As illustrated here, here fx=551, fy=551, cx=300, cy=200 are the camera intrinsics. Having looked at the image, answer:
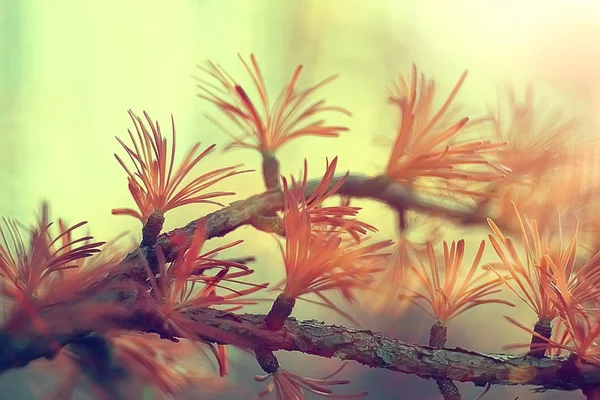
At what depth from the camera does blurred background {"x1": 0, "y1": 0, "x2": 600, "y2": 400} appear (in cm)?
42

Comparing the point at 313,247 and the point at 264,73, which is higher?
the point at 264,73

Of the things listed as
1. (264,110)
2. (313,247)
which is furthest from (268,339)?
(264,110)

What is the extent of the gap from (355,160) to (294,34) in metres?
0.11

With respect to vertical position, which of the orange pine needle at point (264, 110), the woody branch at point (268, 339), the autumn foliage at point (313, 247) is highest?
the orange pine needle at point (264, 110)

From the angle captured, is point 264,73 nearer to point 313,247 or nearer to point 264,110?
point 264,110

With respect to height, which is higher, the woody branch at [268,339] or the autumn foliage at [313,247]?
the autumn foliage at [313,247]

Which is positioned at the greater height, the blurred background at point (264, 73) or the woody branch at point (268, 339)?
the blurred background at point (264, 73)

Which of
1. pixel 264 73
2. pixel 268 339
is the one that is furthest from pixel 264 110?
pixel 268 339

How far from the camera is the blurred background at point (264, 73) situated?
16.6 inches

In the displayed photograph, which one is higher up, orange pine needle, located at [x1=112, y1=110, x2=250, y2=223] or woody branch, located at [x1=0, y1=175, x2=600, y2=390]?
orange pine needle, located at [x1=112, y1=110, x2=250, y2=223]

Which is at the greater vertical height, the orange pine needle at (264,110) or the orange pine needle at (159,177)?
the orange pine needle at (264,110)

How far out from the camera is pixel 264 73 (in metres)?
0.43

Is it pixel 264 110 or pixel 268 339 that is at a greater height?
pixel 264 110

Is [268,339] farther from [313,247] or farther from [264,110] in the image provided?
[264,110]
